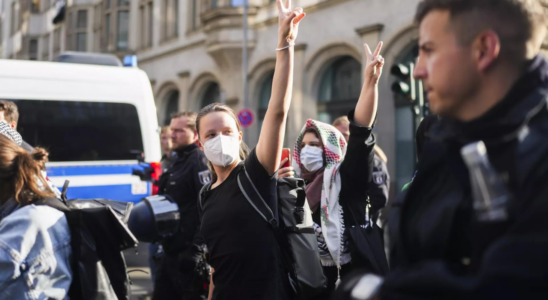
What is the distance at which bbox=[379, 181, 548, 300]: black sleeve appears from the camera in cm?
121

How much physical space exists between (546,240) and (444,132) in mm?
365

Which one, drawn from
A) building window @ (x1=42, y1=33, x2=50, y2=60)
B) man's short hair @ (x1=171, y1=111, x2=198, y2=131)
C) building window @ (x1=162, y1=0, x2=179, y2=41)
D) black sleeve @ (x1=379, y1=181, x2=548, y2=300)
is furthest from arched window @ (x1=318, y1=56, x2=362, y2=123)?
building window @ (x1=42, y1=33, x2=50, y2=60)

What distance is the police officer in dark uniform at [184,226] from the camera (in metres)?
5.00

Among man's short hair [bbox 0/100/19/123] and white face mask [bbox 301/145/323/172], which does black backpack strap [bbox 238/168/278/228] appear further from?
man's short hair [bbox 0/100/19/123]

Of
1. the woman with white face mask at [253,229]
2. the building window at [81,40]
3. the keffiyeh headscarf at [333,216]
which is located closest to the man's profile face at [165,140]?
the keffiyeh headscarf at [333,216]

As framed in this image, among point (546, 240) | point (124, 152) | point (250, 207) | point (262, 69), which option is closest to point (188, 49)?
point (262, 69)

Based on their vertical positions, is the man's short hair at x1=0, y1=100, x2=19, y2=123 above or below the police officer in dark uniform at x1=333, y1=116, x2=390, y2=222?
above

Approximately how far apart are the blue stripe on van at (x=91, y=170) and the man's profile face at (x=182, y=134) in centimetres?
286

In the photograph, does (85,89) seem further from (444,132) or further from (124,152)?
(444,132)

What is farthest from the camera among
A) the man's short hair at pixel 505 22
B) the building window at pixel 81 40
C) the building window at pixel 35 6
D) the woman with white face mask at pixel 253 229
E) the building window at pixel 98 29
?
the building window at pixel 35 6

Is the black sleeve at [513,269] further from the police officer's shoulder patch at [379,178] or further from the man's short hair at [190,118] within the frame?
the man's short hair at [190,118]

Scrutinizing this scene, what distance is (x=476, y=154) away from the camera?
4.14 feet

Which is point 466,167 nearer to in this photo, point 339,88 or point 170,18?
point 339,88

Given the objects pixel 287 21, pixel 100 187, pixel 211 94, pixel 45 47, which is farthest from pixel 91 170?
pixel 45 47
